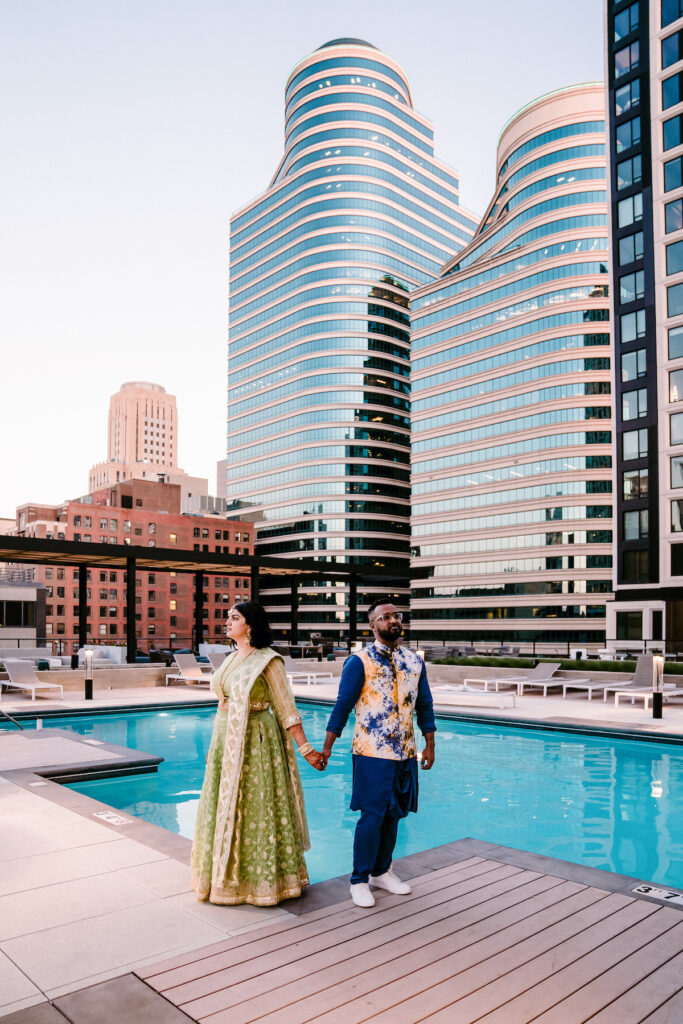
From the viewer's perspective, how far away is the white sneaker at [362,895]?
478cm

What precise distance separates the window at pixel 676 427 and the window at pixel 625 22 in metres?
24.6

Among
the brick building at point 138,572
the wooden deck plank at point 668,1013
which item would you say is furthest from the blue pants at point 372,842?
the brick building at point 138,572

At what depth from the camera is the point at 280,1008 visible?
3.47 metres

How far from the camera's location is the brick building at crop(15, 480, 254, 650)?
10875 centimetres

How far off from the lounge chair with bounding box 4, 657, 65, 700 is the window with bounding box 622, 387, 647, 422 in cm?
3766

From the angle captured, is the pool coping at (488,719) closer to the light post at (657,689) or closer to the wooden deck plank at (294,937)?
the light post at (657,689)

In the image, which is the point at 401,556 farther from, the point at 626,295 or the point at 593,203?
the point at 626,295

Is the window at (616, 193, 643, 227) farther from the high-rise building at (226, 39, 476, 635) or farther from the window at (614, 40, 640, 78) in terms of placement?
the high-rise building at (226, 39, 476, 635)

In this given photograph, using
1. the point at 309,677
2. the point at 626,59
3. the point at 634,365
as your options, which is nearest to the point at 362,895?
the point at 309,677

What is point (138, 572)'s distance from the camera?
377ft

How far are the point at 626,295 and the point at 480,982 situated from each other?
48519 millimetres

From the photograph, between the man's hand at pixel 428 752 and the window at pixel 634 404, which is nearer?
the man's hand at pixel 428 752

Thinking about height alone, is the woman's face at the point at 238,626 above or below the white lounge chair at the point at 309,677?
above

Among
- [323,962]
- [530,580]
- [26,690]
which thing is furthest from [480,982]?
[530,580]
